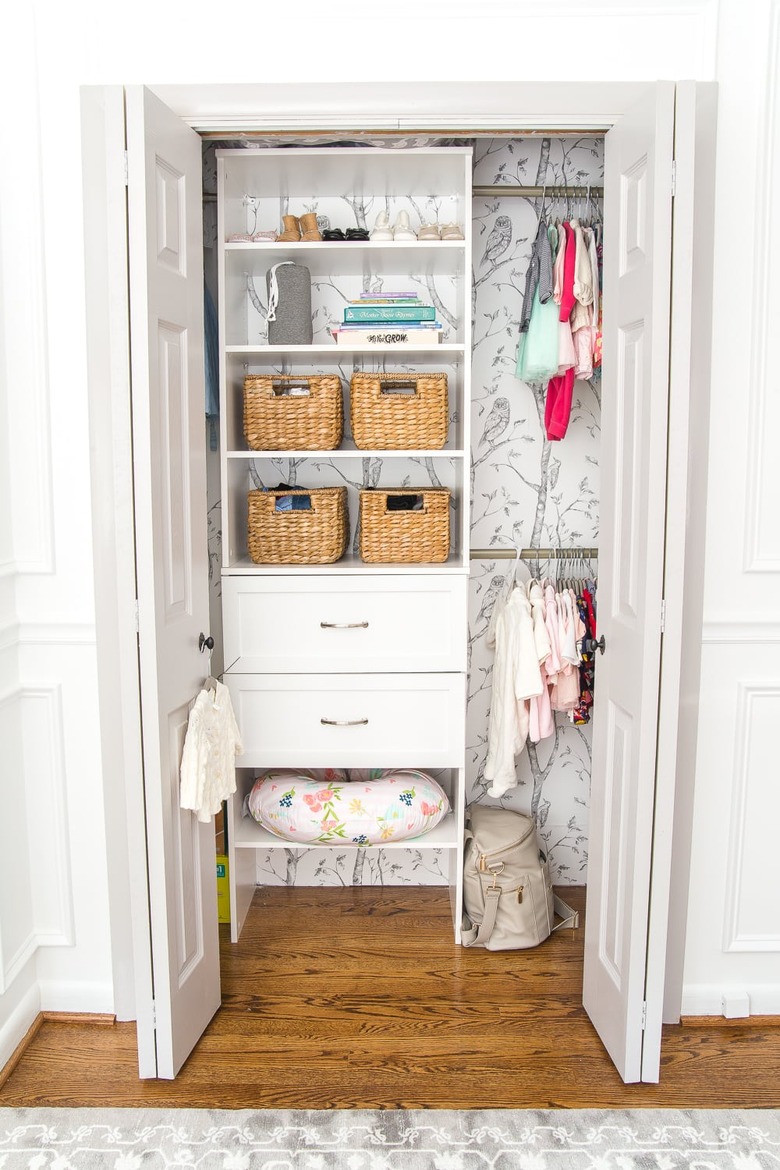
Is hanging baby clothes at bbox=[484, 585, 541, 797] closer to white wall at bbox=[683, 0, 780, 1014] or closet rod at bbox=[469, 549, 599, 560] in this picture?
closet rod at bbox=[469, 549, 599, 560]

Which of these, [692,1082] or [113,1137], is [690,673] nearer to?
[692,1082]

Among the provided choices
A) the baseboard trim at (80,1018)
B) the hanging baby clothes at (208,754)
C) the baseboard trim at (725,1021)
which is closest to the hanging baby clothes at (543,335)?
the hanging baby clothes at (208,754)

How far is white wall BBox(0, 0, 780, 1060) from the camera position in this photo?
6.91 feet

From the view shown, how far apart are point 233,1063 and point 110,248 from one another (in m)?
1.89

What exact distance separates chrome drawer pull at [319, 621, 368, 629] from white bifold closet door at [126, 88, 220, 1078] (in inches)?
18.4

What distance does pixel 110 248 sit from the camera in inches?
74.0

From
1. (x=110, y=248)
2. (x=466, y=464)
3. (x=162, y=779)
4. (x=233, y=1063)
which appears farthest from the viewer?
(x=466, y=464)

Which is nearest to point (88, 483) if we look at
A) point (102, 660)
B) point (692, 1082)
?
point (102, 660)

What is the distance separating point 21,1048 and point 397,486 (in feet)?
6.27

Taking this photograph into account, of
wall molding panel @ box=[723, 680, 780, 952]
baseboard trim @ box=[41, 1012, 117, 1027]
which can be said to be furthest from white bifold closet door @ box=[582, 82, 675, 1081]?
baseboard trim @ box=[41, 1012, 117, 1027]

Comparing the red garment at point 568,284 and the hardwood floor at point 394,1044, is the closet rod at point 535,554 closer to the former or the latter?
the red garment at point 568,284

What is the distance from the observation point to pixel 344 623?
8.77ft

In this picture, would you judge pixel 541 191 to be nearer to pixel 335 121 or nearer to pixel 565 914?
pixel 335 121

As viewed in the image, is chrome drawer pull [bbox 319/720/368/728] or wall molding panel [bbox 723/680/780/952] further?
chrome drawer pull [bbox 319/720/368/728]
